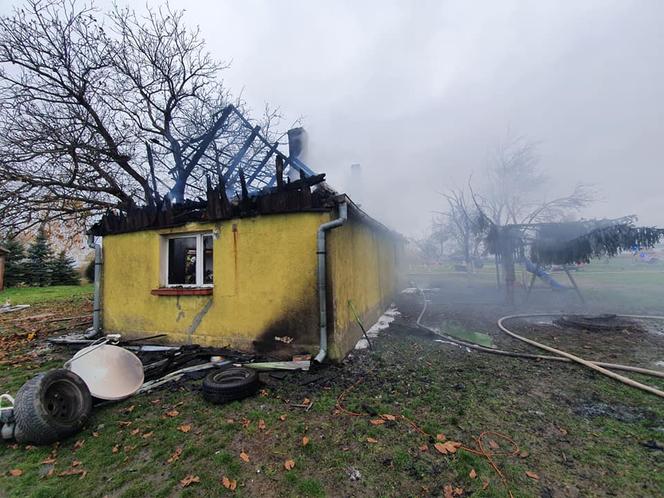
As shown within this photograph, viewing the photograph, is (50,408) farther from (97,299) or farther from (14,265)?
(14,265)

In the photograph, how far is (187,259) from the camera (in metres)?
6.51

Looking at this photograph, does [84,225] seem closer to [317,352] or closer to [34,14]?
[34,14]

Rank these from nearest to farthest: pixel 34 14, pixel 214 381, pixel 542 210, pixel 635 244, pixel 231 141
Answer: pixel 214 381, pixel 34 14, pixel 635 244, pixel 231 141, pixel 542 210

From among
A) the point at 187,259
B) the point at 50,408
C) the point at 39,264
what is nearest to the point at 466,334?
the point at 187,259

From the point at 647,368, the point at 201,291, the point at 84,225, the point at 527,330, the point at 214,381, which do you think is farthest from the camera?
the point at 84,225

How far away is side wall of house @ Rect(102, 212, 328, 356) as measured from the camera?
5094 mm

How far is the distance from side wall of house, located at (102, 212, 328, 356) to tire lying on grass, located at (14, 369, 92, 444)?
2350mm

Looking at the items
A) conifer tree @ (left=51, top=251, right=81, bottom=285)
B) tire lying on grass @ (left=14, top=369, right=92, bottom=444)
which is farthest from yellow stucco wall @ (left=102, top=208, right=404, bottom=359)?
conifer tree @ (left=51, top=251, right=81, bottom=285)

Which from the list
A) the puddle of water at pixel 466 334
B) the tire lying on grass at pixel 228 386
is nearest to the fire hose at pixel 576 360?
the puddle of water at pixel 466 334

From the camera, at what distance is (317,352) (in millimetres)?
5016

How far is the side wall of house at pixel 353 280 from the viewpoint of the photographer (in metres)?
5.06

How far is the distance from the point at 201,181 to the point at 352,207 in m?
9.49

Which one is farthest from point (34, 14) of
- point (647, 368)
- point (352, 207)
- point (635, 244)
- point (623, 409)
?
point (635, 244)

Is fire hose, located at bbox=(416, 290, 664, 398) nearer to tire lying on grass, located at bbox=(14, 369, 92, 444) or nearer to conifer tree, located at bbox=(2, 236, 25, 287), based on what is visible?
tire lying on grass, located at bbox=(14, 369, 92, 444)
